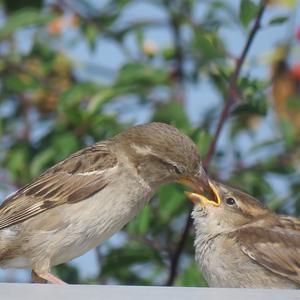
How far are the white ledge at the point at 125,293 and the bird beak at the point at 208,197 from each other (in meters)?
2.06

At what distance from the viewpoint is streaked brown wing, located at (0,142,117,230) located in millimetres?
5238

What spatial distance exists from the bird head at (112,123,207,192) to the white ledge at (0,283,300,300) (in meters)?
2.08

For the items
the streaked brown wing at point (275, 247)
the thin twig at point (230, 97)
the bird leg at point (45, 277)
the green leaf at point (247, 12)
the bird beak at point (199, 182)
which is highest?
the green leaf at point (247, 12)

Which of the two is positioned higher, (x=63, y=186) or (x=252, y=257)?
(x=63, y=186)

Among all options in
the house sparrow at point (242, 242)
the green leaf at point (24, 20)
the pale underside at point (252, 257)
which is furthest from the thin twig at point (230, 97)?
the green leaf at point (24, 20)

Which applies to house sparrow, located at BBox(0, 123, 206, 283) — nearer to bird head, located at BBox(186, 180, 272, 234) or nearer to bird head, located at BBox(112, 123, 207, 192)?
bird head, located at BBox(112, 123, 207, 192)

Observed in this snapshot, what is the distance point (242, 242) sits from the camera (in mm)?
5027

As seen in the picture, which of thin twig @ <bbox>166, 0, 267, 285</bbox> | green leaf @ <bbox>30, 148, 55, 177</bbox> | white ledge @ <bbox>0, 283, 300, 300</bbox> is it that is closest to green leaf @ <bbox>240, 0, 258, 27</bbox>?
thin twig @ <bbox>166, 0, 267, 285</bbox>

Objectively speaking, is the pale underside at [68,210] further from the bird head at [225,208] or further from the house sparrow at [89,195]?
the bird head at [225,208]

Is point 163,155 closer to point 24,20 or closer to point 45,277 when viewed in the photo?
point 45,277

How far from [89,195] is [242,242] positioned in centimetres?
73

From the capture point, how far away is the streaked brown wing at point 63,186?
5238mm

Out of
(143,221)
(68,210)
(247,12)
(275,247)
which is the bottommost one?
(143,221)

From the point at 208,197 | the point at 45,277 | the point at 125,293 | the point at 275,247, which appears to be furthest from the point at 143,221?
the point at 125,293
